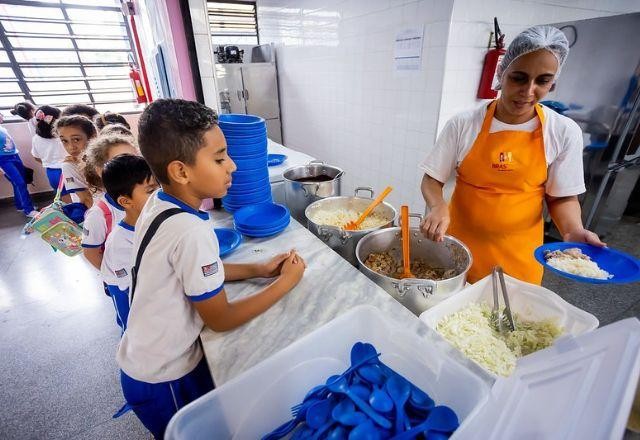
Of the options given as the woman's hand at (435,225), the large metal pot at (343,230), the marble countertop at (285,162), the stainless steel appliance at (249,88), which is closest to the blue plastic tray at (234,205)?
the large metal pot at (343,230)

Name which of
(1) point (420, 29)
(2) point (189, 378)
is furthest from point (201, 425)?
(1) point (420, 29)

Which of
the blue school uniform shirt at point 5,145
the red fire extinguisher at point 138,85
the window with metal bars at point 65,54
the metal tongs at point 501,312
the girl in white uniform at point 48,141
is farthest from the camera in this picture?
the red fire extinguisher at point 138,85

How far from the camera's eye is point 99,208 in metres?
1.55

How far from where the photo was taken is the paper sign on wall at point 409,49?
244 cm

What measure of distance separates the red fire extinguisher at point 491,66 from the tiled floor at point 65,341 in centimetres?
189

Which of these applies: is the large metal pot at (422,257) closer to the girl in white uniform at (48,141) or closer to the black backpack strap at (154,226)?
the black backpack strap at (154,226)

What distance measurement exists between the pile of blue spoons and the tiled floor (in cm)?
170

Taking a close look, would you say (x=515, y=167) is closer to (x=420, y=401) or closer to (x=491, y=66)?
(x=420, y=401)

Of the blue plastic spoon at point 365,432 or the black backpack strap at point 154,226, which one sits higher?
the black backpack strap at point 154,226

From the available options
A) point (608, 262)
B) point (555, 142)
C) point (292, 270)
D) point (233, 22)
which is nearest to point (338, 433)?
point (292, 270)

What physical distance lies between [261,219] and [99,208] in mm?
852

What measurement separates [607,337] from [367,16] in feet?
10.7

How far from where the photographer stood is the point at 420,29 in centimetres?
240

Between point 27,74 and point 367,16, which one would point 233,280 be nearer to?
point 367,16
